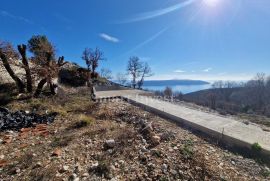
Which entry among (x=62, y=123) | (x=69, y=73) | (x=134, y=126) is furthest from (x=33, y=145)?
(x=69, y=73)

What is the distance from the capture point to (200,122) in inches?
218

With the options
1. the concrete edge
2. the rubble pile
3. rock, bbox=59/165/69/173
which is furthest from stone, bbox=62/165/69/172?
the concrete edge

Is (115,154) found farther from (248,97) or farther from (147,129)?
(248,97)

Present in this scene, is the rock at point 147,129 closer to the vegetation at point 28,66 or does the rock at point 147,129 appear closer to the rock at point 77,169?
the rock at point 77,169

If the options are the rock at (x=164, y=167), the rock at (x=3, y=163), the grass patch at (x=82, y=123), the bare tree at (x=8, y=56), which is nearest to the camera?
the rock at (x=164, y=167)

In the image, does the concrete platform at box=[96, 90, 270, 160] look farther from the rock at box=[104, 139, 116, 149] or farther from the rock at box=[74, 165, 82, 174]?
the rock at box=[74, 165, 82, 174]

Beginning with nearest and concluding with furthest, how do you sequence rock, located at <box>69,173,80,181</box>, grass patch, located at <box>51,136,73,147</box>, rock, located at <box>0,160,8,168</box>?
rock, located at <box>69,173,80,181</box>, rock, located at <box>0,160,8,168</box>, grass patch, located at <box>51,136,73,147</box>

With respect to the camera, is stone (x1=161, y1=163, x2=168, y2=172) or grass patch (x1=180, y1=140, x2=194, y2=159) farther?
grass patch (x1=180, y1=140, x2=194, y2=159)

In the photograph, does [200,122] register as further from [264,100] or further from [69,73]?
[264,100]

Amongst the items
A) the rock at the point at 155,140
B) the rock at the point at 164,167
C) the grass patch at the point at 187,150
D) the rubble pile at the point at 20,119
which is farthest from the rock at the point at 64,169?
the rubble pile at the point at 20,119

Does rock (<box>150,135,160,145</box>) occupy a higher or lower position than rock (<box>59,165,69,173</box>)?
higher

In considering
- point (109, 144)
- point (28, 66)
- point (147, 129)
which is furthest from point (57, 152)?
point (28, 66)

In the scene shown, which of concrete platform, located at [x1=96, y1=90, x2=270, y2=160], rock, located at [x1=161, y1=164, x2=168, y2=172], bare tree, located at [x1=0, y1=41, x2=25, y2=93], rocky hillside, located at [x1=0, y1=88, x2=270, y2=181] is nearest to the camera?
rocky hillside, located at [x1=0, y1=88, x2=270, y2=181]

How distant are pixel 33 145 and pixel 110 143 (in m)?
2.09
